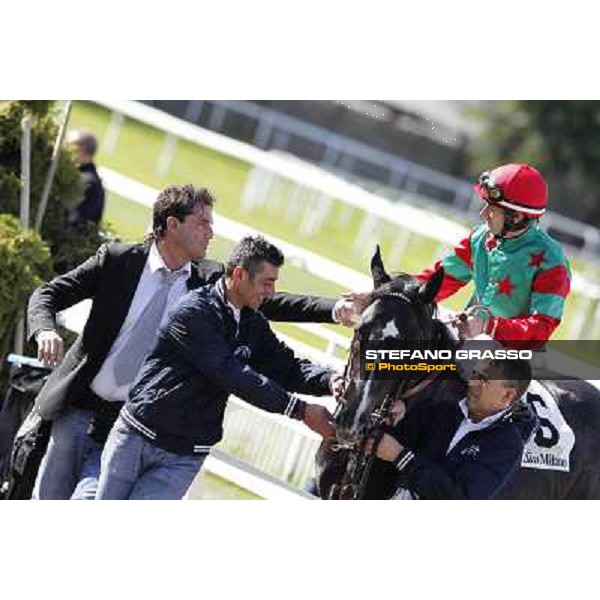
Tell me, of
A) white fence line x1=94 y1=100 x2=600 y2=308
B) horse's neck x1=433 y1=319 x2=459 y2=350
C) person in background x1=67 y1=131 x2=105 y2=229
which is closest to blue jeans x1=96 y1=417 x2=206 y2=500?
horse's neck x1=433 y1=319 x2=459 y2=350

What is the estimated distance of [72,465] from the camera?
5238 millimetres

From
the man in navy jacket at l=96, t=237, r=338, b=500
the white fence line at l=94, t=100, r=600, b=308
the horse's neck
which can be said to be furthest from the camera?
the white fence line at l=94, t=100, r=600, b=308

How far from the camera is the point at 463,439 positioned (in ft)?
16.8

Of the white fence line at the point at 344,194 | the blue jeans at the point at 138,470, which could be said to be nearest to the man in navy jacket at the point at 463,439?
the blue jeans at the point at 138,470

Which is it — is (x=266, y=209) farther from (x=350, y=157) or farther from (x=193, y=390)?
(x=193, y=390)

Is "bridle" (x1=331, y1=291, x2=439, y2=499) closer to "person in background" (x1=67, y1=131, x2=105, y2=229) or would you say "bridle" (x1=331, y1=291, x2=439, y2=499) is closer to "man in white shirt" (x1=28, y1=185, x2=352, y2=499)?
"man in white shirt" (x1=28, y1=185, x2=352, y2=499)

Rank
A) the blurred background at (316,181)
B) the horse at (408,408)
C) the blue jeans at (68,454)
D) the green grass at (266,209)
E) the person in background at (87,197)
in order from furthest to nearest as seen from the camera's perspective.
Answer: the green grass at (266,209) → the person in background at (87,197) → the blurred background at (316,181) → the blue jeans at (68,454) → the horse at (408,408)

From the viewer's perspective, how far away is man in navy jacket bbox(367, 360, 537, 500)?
4.97 metres

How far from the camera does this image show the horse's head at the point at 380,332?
4.93m

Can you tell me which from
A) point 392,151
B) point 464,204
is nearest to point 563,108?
point 464,204

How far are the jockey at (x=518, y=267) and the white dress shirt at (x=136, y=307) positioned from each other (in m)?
0.84

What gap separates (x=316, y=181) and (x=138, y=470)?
226 inches

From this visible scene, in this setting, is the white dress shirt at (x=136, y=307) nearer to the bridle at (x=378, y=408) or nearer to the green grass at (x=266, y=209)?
the bridle at (x=378, y=408)

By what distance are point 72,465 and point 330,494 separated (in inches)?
35.8
